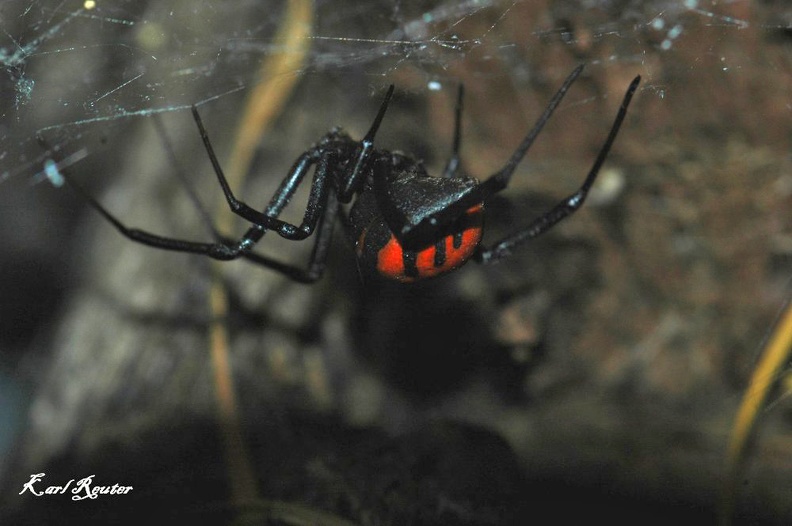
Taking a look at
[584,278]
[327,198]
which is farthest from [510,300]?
[327,198]

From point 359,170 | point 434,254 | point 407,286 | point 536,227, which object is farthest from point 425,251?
point 407,286

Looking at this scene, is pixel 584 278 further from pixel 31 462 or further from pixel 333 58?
pixel 31 462

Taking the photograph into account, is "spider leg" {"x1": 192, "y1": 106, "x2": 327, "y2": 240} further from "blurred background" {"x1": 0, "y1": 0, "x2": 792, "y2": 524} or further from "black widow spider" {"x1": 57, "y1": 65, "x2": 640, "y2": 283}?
"blurred background" {"x1": 0, "y1": 0, "x2": 792, "y2": 524}

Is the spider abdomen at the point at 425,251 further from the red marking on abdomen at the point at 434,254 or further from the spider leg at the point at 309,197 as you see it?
the spider leg at the point at 309,197
